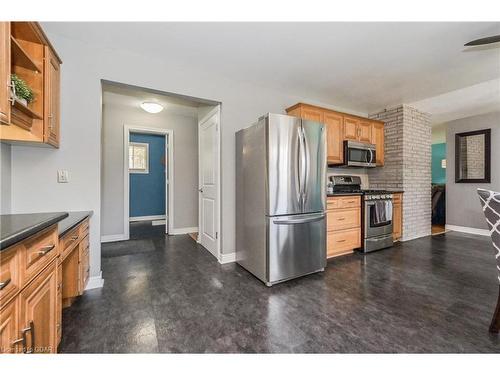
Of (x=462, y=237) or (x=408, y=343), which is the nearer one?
(x=408, y=343)

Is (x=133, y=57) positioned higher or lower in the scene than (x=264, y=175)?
higher

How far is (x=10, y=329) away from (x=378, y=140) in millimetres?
4929

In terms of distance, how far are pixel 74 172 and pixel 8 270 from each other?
1.64 meters

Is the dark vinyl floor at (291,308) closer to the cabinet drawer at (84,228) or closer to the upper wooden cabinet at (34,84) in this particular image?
the cabinet drawer at (84,228)

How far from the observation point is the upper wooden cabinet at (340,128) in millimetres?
3283

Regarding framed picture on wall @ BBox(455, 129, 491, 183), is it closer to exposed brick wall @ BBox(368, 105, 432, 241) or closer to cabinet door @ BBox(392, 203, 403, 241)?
exposed brick wall @ BBox(368, 105, 432, 241)

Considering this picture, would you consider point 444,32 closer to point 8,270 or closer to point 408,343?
point 408,343

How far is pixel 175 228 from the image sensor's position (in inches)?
180

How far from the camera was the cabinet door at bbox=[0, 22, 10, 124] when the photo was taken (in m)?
1.19

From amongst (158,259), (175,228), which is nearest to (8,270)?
(158,259)

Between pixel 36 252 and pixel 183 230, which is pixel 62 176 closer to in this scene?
pixel 36 252

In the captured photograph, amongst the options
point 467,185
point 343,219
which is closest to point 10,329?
point 343,219

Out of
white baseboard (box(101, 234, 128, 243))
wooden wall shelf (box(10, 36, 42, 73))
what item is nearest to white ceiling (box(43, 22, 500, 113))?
wooden wall shelf (box(10, 36, 42, 73))

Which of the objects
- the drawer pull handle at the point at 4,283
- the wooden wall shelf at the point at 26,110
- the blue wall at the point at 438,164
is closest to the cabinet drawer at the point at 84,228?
the wooden wall shelf at the point at 26,110
